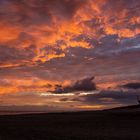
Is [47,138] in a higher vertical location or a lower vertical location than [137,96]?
lower

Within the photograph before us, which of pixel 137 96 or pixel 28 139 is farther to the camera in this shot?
pixel 137 96

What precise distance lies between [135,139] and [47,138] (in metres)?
7.99

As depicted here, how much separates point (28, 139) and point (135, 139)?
963cm

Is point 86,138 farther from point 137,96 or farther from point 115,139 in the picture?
point 137,96

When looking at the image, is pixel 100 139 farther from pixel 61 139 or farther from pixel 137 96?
pixel 137 96

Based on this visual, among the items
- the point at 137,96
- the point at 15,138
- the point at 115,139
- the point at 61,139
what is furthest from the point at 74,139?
the point at 137,96

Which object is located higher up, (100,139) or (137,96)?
(137,96)

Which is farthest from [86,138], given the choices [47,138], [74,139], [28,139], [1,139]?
[1,139]

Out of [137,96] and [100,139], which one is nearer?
[100,139]

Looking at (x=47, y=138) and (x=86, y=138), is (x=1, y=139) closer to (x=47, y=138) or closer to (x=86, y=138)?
(x=47, y=138)

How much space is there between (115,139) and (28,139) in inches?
307

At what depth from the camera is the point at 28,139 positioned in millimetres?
24688

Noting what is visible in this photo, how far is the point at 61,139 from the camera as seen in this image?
81.2ft

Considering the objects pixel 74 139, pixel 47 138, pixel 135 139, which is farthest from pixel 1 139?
pixel 135 139
